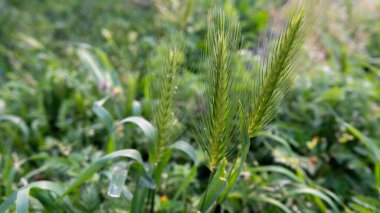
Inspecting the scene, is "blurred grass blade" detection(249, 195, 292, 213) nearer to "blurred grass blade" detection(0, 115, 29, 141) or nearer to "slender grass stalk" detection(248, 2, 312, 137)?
"slender grass stalk" detection(248, 2, 312, 137)

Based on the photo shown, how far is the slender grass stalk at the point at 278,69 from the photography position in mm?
1078

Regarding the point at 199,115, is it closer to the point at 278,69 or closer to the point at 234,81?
the point at 234,81

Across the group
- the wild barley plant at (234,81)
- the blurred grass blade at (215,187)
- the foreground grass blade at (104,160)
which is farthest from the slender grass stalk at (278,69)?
the foreground grass blade at (104,160)

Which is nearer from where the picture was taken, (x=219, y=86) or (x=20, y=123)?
(x=219, y=86)

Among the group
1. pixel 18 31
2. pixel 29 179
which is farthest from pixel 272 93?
pixel 18 31

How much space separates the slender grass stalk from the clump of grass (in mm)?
66

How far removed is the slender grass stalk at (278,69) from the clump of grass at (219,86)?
2.6 inches

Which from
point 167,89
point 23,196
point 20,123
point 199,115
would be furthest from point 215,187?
point 20,123

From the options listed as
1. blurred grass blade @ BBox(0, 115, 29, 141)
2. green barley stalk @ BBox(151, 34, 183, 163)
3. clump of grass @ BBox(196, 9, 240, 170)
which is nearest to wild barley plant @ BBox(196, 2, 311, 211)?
clump of grass @ BBox(196, 9, 240, 170)

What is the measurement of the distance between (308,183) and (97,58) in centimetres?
154

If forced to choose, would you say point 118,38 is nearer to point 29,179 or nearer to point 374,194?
point 29,179

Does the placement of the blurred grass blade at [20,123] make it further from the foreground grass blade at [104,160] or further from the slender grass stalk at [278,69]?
the slender grass stalk at [278,69]

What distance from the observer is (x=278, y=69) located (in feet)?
3.68

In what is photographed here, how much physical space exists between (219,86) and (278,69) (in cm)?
16
